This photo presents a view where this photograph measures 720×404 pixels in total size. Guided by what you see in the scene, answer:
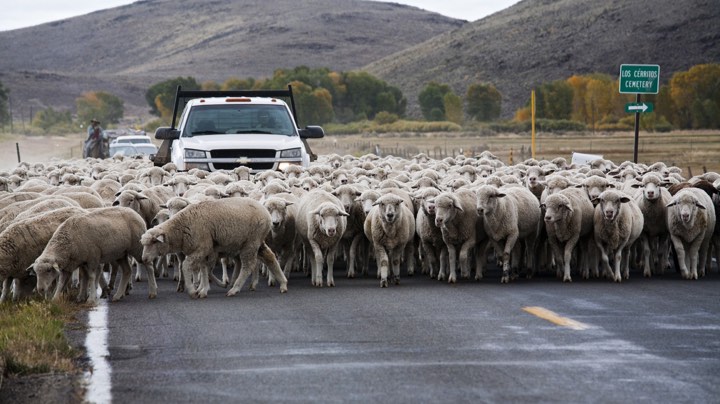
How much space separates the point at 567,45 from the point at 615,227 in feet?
360

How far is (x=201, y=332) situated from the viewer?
403 inches

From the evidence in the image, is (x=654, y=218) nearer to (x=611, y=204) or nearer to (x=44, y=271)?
(x=611, y=204)

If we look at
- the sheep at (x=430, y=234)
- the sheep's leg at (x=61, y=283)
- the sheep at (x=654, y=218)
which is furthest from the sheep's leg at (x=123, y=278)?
the sheep at (x=654, y=218)

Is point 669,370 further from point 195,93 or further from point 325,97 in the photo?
point 325,97

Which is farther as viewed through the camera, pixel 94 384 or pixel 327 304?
pixel 327 304

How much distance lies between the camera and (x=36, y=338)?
934cm

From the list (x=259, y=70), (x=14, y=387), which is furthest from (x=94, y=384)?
(x=259, y=70)

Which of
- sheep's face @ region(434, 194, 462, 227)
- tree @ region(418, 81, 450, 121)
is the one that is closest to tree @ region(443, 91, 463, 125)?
tree @ region(418, 81, 450, 121)

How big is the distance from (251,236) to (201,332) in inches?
127

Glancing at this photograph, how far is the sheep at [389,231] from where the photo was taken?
14383mm

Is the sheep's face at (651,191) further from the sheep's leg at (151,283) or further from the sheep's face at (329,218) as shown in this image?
the sheep's leg at (151,283)

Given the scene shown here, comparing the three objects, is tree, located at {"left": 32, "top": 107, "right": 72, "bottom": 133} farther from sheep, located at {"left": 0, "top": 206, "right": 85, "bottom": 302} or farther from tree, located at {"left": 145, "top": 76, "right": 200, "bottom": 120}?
sheep, located at {"left": 0, "top": 206, "right": 85, "bottom": 302}

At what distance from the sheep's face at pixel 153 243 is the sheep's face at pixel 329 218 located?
2046mm

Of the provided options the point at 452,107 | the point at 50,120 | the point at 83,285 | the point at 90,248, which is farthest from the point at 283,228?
the point at 50,120
